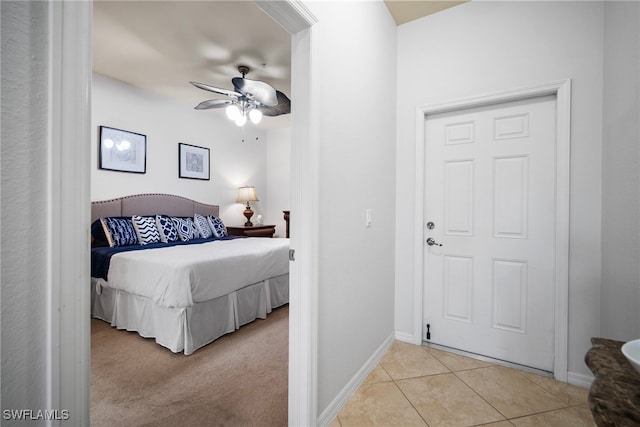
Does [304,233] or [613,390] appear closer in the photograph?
[613,390]

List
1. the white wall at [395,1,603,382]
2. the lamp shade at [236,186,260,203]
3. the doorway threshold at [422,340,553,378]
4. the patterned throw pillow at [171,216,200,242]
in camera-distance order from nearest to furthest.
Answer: the white wall at [395,1,603,382] → the doorway threshold at [422,340,553,378] → the patterned throw pillow at [171,216,200,242] → the lamp shade at [236,186,260,203]

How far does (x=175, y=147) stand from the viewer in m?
4.41

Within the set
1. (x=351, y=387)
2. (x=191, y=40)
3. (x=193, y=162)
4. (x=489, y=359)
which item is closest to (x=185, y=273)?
(x=351, y=387)

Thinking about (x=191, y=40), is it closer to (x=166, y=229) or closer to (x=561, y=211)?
(x=166, y=229)

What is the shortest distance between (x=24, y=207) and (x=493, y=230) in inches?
99.0

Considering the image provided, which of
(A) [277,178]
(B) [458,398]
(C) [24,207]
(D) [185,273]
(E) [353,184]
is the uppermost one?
(A) [277,178]

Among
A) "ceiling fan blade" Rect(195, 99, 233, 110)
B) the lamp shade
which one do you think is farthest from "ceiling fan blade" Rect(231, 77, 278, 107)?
the lamp shade

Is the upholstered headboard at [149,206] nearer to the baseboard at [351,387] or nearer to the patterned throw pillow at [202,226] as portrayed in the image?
the patterned throw pillow at [202,226]

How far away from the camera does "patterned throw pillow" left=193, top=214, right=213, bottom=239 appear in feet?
13.8

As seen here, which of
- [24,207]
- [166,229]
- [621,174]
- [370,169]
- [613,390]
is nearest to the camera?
[24,207]

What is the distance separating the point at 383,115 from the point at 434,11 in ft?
Answer: 3.22

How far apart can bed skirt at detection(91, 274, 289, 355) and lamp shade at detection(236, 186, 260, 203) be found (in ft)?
8.00

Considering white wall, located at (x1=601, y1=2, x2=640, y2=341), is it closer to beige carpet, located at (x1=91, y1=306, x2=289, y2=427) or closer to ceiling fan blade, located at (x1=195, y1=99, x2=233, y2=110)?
beige carpet, located at (x1=91, y1=306, x2=289, y2=427)

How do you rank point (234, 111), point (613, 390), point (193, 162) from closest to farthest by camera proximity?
point (613, 390), point (234, 111), point (193, 162)
